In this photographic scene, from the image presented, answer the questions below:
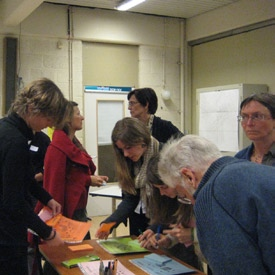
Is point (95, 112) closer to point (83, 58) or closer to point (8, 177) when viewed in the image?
point (83, 58)

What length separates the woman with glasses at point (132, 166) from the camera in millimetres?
2350

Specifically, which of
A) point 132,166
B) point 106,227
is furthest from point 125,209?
point 132,166

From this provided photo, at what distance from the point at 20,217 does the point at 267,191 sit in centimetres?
119

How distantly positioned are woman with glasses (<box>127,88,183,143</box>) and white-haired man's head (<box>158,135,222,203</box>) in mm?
2018

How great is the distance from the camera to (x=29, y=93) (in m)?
1.83

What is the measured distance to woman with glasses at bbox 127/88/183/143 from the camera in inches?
131

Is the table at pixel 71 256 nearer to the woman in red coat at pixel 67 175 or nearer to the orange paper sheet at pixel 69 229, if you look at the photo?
the orange paper sheet at pixel 69 229

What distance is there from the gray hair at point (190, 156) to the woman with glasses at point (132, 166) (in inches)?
40.6

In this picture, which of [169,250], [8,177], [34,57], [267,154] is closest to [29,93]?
Answer: [8,177]

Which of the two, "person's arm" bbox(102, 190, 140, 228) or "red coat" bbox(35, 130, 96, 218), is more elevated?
"red coat" bbox(35, 130, 96, 218)

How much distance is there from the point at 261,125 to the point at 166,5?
154 inches

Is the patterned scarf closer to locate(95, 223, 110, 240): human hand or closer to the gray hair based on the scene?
locate(95, 223, 110, 240): human hand

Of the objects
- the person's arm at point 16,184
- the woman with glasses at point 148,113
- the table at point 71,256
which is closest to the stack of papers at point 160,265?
the table at point 71,256

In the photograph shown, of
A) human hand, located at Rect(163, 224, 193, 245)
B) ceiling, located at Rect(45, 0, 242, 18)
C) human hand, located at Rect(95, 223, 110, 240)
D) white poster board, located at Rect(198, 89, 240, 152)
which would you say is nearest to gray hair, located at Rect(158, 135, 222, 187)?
human hand, located at Rect(163, 224, 193, 245)
